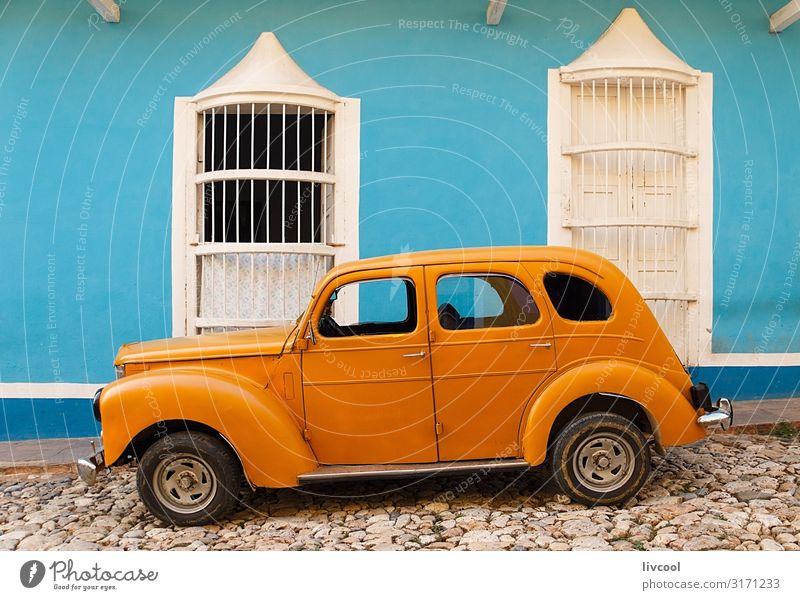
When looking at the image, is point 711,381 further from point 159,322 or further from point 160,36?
point 160,36

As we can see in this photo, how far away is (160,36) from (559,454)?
5.74m

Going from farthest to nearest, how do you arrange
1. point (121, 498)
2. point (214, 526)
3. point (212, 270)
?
point (212, 270) < point (121, 498) < point (214, 526)

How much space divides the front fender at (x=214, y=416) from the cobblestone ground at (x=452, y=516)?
0.44m

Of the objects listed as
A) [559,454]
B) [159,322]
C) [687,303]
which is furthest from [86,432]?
[687,303]

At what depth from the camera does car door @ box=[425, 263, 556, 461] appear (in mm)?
4695

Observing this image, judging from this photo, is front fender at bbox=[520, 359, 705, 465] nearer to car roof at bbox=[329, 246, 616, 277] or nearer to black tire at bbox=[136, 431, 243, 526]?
car roof at bbox=[329, 246, 616, 277]

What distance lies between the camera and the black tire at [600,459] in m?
4.64

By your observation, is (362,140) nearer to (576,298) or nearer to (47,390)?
(576,298)

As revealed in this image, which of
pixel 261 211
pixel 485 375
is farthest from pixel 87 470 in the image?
pixel 261 211

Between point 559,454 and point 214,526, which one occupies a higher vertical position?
point 559,454

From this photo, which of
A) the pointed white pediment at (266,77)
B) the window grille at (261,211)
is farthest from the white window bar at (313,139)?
the pointed white pediment at (266,77)

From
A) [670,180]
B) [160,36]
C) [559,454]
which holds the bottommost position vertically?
[559,454]

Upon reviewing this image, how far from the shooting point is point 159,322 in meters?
7.10

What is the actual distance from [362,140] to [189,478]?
4.00 metres
